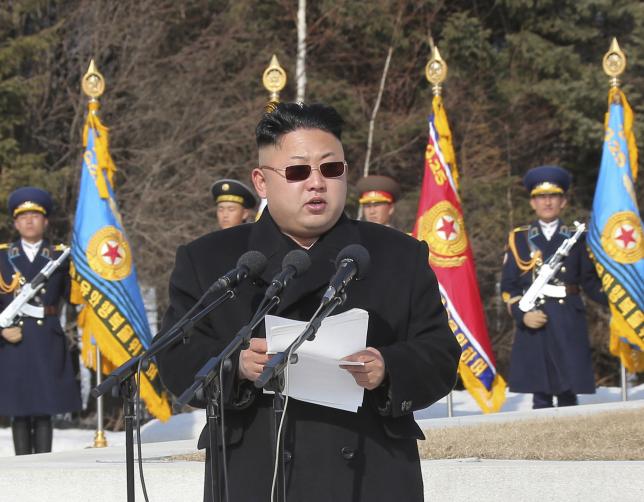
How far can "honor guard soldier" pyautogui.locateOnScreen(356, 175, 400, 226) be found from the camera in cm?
1062

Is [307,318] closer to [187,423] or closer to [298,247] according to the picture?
[298,247]

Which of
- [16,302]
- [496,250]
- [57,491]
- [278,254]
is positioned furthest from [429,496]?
[496,250]

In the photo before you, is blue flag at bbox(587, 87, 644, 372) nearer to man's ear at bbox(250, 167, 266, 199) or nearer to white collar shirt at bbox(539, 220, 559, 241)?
white collar shirt at bbox(539, 220, 559, 241)

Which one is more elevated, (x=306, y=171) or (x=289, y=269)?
(x=306, y=171)

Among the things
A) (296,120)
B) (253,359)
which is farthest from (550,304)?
(253,359)

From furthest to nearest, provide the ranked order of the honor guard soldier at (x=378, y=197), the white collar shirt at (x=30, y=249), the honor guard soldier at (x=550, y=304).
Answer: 1. the honor guard soldier at (x=550, y=304)
2. the honor guard soldier at (x=378, y=197)
3. the white collar shirt at (x=30, y=249)

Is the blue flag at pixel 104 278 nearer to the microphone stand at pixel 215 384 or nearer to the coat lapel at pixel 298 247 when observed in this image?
the coat lapel at pixel 298 247

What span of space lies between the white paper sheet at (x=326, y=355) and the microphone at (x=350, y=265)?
3.1 inches

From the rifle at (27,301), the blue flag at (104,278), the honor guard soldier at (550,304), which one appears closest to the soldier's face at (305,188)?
the rifle at (27,301)

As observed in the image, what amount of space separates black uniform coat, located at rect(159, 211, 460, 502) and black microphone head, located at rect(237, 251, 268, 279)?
82mm

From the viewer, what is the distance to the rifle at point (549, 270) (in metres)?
10.5

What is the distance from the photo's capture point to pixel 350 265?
3.04 m

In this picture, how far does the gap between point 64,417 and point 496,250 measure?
6708mm

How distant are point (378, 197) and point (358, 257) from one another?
770cm
